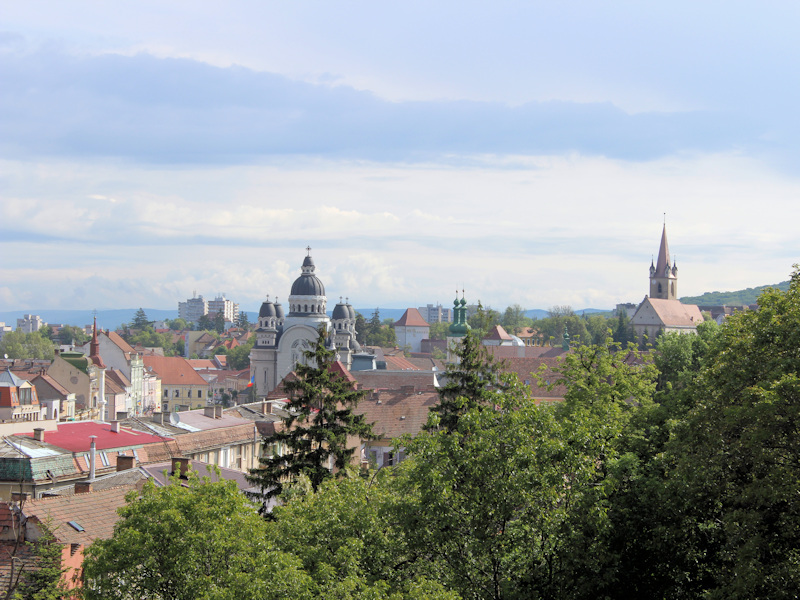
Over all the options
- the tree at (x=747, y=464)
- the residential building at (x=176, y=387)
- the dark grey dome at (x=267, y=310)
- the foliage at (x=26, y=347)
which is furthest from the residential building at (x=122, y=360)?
the tree at (x=747, y=464)

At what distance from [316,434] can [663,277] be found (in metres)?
168

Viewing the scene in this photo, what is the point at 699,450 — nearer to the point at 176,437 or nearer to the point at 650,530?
the point at 650,530

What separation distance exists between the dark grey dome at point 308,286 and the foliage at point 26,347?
61.8m

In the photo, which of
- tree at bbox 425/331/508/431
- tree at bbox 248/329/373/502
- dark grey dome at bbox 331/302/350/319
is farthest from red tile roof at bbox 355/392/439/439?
dark grey dome at bbox 331/302/350/319

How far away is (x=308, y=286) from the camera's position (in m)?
122

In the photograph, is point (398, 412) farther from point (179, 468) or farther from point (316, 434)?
point (179, 468)

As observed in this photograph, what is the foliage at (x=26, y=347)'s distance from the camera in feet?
554

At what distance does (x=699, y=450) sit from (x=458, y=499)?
5.74 m

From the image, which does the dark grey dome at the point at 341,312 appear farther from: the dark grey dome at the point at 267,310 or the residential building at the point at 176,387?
the residential building at the point at 176,387

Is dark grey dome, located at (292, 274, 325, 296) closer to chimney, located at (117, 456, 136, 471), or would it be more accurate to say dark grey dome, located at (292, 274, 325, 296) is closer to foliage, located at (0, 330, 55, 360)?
foliage, located at (0, 330, 55, 360)

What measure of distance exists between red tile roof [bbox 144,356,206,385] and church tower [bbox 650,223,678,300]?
91760 mm

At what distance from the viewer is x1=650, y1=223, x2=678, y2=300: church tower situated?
189000mm

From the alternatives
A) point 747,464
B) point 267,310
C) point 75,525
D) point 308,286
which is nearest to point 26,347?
point 267,310

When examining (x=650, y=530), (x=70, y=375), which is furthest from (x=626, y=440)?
(x=70, y=375)
